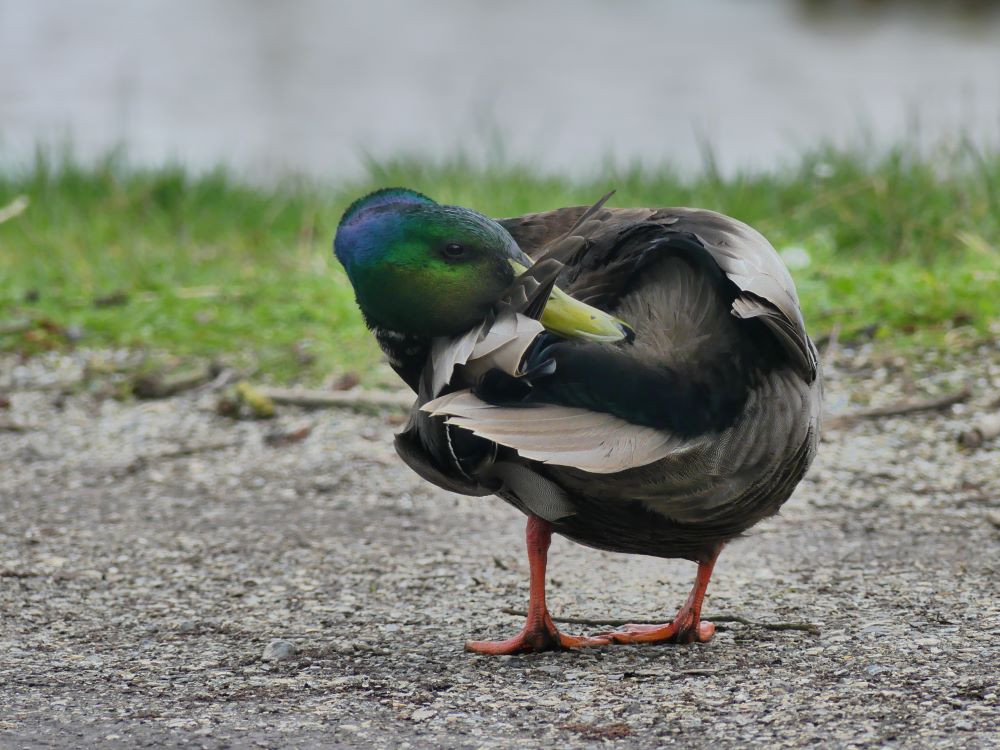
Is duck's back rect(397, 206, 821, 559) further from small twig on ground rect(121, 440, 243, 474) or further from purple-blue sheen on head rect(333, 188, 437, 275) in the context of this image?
small twig on ground rect(121, 440, 243, 474)

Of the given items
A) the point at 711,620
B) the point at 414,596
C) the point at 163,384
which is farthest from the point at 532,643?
the point at 163,384

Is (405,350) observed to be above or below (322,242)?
above

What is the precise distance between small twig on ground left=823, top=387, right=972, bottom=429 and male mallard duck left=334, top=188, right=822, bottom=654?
6.73ft

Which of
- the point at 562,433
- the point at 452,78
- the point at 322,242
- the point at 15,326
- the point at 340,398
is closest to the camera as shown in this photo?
the point at 562,433

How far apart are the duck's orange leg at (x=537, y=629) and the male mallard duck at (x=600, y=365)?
21 cm

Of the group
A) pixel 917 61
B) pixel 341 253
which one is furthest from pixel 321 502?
pixel 917 61

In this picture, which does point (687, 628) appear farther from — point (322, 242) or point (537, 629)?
point (322, 242)

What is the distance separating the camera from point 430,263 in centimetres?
284

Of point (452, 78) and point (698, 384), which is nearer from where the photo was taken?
point (698, 384)

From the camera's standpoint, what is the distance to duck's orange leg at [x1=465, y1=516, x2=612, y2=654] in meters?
3.23

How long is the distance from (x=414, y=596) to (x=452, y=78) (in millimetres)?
12353

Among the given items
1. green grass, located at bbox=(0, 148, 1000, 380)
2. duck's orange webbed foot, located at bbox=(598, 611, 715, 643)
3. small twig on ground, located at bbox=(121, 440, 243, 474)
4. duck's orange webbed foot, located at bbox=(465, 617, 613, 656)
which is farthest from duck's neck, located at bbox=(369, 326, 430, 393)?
green grass, located at bbox=(0, 148, 1000, 380)

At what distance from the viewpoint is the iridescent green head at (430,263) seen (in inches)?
112

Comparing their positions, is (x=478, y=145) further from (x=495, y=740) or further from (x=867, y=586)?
(x=495, y=740)
